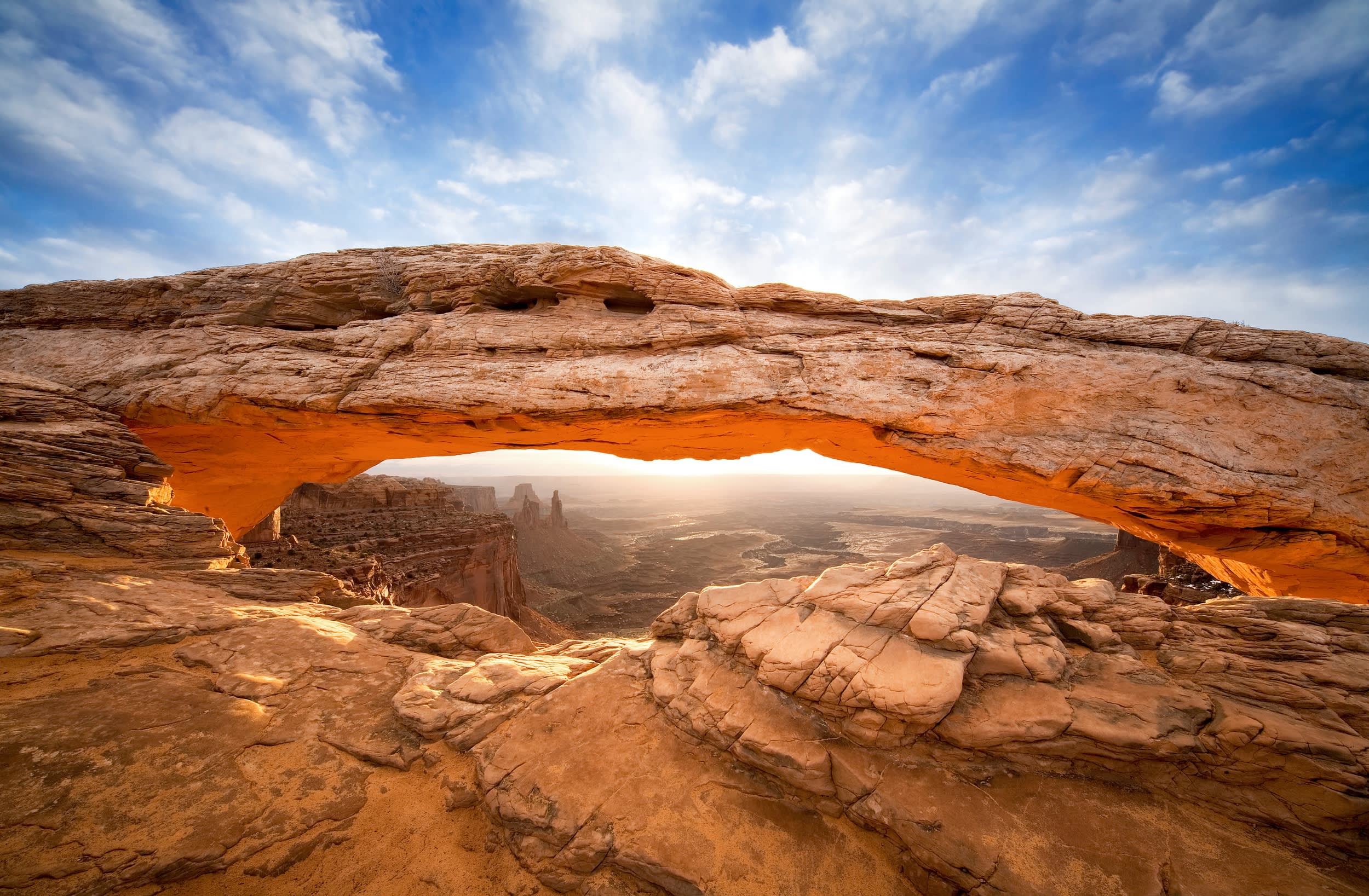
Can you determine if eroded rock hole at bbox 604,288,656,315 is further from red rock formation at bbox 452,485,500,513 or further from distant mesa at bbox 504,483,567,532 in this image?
red rock formation at bbox 452,485,500,513

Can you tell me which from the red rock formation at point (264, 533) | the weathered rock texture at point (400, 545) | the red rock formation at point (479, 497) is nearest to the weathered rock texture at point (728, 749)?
the weathered rock texture at point (400, 545)

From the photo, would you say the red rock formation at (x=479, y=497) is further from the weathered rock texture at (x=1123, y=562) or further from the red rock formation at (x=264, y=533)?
the weathered rock texture at (x=1123, y=562)

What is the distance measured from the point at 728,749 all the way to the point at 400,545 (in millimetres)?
21969

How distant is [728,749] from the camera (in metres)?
5.13

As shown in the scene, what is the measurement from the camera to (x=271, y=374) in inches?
381

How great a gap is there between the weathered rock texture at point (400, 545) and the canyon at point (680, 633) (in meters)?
5.69

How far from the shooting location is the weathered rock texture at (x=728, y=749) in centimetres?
402

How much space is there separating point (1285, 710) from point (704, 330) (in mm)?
9947

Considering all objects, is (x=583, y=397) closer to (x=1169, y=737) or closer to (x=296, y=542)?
(x=1169, y=737)

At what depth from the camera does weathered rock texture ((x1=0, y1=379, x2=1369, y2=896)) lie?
4.02 meters

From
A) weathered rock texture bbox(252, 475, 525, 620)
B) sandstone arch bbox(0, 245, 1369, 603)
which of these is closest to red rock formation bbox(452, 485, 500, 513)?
weathered rock texture bbox(252, 475, 525, 620)

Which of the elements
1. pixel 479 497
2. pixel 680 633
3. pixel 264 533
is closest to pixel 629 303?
pixel 680 633

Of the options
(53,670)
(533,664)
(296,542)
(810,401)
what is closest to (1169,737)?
(810,401)

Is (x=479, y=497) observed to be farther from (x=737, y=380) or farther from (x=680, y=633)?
(x=680, y=633)
